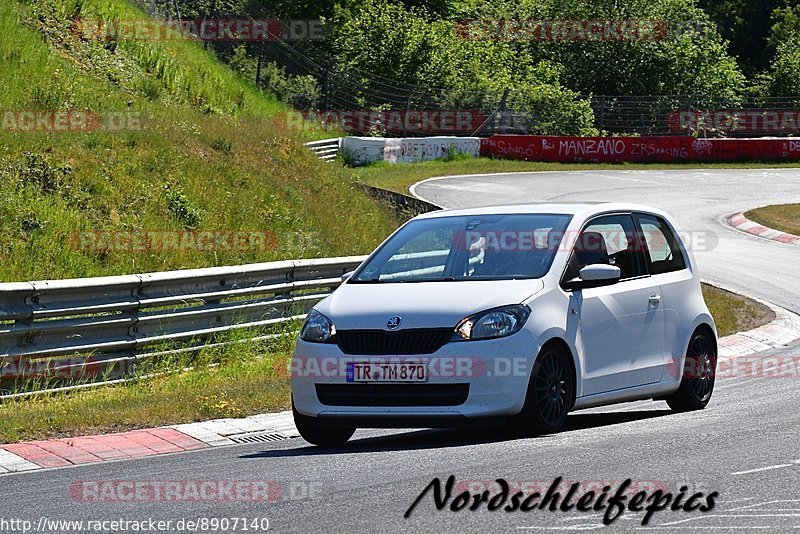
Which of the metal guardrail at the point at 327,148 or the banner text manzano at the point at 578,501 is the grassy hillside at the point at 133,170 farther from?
the metal guardrail at the point at 327,148

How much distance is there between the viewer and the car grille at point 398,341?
853 cm

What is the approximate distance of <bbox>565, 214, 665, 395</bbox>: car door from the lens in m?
9.35

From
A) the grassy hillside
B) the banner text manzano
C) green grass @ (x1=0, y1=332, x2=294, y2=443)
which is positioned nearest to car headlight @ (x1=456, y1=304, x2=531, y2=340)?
the banner text manzano

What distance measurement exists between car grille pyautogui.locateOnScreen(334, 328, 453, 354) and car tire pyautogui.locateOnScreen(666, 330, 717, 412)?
290 cm

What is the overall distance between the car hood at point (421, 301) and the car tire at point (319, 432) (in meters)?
0.72

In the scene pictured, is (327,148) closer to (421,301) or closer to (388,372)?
(421,301)

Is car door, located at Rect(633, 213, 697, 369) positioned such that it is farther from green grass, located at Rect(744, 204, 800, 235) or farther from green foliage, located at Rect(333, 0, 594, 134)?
green foliage, located at Rect(333, 0, 594, 134)

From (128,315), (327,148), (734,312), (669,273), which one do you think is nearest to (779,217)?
(734,312)

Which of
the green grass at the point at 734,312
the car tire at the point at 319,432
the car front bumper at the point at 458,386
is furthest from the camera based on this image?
the green grass at the point at 734,312

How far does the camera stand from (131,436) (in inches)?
383

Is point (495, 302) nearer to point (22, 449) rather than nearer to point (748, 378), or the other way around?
point (22, 449)

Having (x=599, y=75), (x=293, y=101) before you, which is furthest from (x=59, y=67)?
(x=599, y=75)

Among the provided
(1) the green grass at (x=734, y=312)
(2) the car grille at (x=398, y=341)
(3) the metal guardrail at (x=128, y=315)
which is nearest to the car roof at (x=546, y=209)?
(2) the car grille at (x=398, y=341)

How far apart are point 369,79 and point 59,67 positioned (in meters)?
28.5
